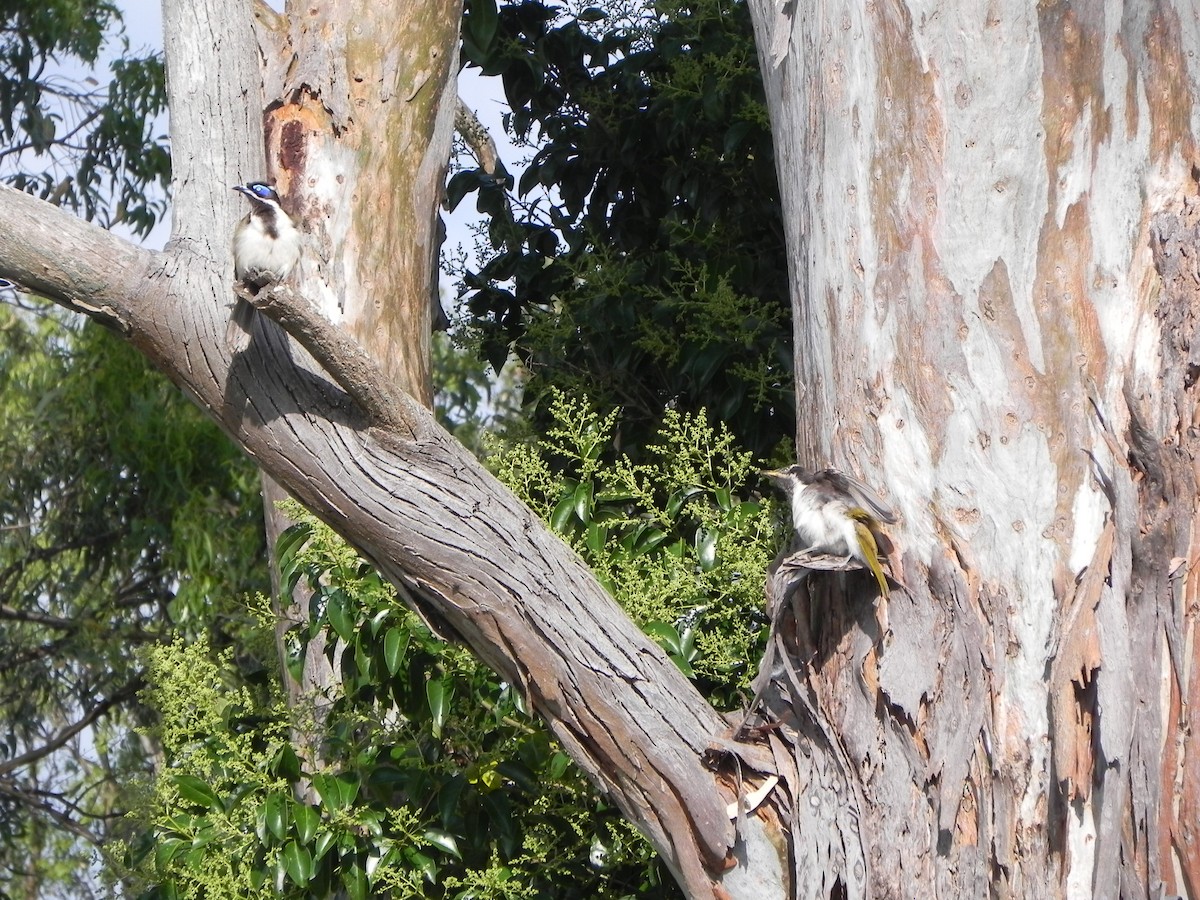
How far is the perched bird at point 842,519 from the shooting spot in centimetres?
221

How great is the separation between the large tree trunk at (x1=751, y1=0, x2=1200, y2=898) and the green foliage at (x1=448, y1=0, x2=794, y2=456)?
133 centimetres

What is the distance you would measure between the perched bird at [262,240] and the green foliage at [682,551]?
697 mm

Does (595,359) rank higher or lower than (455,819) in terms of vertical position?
higher

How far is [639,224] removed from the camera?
4570 millimetres

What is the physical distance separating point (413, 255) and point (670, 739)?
1.74 metres

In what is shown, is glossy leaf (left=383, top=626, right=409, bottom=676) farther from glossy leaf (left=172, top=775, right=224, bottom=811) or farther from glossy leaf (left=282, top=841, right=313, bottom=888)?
glossy leaf (left=172, top=775, right=224, bottom=811)

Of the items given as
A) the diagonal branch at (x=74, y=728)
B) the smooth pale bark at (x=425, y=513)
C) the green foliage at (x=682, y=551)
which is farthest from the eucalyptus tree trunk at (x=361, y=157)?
the diagonal branch at (x=74, y=728)

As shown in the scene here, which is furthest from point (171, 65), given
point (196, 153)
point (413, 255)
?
point (413, 255)

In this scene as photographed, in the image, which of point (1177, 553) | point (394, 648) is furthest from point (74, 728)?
point (1177, 553)

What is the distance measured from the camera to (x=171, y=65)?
2.63 metres

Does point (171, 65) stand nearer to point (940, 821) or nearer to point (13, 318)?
point (940, 821)

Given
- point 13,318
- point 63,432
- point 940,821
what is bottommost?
point 940,821

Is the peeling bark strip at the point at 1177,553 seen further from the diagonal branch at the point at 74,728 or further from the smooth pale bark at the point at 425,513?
the diagonal branch at the point at 74,728

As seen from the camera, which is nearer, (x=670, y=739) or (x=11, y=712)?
(x=670, y=739)
